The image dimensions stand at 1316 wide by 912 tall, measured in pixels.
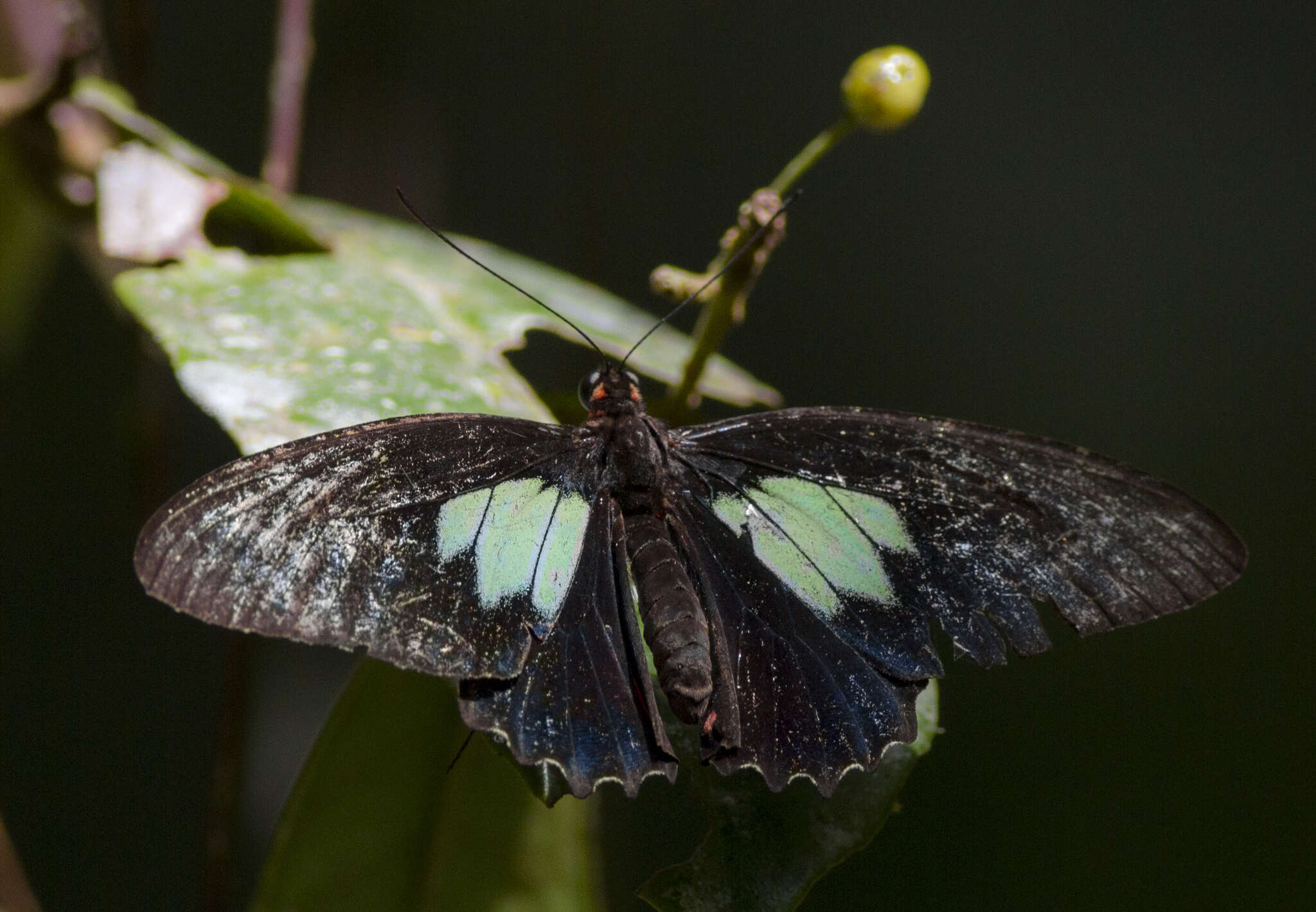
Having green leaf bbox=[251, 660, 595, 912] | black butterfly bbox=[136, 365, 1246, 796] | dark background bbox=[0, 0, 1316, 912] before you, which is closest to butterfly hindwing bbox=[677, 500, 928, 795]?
black butterfly bbox=[136, 365, 1246, 796]

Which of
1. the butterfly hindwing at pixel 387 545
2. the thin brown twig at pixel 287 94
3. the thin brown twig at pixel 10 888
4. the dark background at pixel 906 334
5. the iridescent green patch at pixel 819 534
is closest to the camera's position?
the butterfly hindwing at pixel 387 545

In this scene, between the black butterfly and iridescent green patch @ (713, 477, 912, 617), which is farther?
iridescent green patch @ (713, 477, 912, 617)

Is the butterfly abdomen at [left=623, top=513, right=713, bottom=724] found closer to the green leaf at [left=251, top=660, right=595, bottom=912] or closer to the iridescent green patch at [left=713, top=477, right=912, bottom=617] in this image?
the iridescent green patch at [left=713, top=477, right=912, bottom=617]

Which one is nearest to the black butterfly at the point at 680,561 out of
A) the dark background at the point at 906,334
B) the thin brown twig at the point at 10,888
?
the thin brown twig at the point at 10,888

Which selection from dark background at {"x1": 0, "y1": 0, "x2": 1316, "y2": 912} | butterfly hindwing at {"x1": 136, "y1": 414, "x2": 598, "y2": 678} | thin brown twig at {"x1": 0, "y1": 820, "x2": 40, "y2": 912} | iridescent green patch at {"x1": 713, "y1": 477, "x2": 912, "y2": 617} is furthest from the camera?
dark background at {"x1": 0, "y1": 0, "x2": 1316, "y2": 912}

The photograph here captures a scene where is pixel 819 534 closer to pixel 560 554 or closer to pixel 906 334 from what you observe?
pixel 560 554

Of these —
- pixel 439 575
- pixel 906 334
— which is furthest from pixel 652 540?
pixel 906 334

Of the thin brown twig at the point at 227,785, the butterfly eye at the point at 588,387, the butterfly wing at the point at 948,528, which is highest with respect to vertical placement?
the butterfly wing at the point at 948,528

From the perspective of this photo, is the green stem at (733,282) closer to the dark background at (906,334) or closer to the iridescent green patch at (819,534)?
the iridescent green patch at (819,534)
